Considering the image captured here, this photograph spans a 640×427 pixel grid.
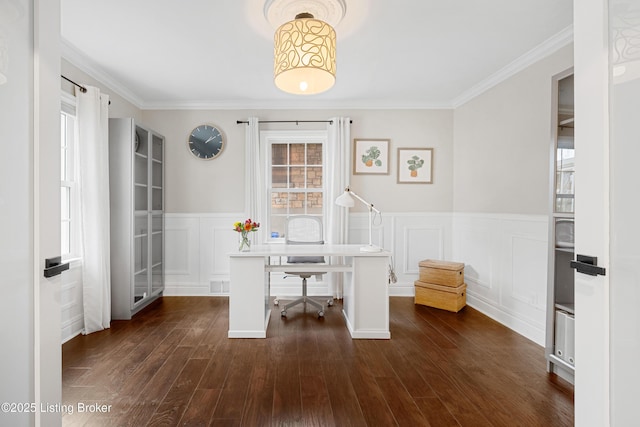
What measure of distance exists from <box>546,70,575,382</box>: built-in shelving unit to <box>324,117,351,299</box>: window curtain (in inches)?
91.3

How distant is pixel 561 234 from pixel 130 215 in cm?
403

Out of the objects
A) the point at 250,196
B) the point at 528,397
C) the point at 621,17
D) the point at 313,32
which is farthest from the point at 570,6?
the point at 250,196

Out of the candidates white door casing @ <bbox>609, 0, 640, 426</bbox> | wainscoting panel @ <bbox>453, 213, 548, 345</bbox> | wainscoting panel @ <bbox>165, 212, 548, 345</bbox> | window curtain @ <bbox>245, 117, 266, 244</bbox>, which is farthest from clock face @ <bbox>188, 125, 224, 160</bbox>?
white door casing @ <bbox>609, 0, 640, 426</bbox>

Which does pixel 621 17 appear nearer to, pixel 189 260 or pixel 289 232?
pixel 289 232

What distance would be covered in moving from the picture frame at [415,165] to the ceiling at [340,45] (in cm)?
75

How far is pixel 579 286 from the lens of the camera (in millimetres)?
1127

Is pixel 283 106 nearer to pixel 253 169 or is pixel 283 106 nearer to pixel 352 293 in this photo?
pixel 253 169

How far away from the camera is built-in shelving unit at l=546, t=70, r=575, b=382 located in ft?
6.99

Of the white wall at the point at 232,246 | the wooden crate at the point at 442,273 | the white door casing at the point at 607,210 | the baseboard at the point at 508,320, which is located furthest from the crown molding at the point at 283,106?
the white door casing at the point at 607,210

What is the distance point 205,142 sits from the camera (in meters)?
4.16

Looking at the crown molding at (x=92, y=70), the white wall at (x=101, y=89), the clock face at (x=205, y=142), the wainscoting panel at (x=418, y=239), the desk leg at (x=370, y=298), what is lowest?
the desk leg at (x=370, y=298)

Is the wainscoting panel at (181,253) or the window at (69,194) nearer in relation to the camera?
the window at (69,194)

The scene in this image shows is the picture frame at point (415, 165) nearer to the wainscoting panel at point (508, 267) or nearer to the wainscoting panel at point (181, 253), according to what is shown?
the wainscoting panel at point (508, 267)

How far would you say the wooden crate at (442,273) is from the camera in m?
3.56
